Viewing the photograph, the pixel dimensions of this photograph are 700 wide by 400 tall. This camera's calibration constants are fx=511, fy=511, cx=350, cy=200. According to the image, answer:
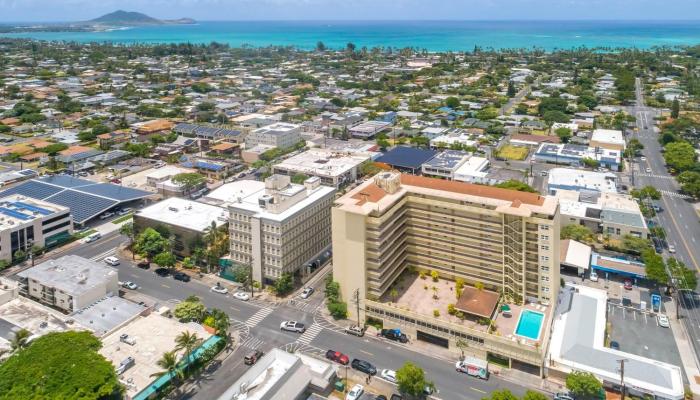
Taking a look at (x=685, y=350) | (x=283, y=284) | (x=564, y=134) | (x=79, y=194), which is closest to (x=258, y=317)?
(x=283, y=284)

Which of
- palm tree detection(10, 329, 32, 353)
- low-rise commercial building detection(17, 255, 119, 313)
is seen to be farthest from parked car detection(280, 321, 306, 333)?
palm tree detection(10, 329, 32, 353)

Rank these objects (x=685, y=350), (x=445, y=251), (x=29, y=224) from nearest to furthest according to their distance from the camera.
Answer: (x=685, y=350) < (x=445, y=251) < (x=29, y=224)

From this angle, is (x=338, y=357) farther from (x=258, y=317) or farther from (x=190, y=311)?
(x=190, y=311)

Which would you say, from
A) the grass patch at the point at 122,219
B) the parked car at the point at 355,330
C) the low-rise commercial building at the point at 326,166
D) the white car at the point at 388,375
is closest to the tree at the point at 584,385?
the white car at the point at 388,375

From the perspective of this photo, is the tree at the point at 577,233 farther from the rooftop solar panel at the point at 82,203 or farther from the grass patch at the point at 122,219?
the rooftop solar panel at the point at 82,203

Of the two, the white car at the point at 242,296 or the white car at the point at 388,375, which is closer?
the white car at the point at 388,375

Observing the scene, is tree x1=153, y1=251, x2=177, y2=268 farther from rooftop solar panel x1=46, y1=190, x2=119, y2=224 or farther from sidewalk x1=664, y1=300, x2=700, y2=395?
sidewalk x1=664, y1=300, x2=700, y2=395
